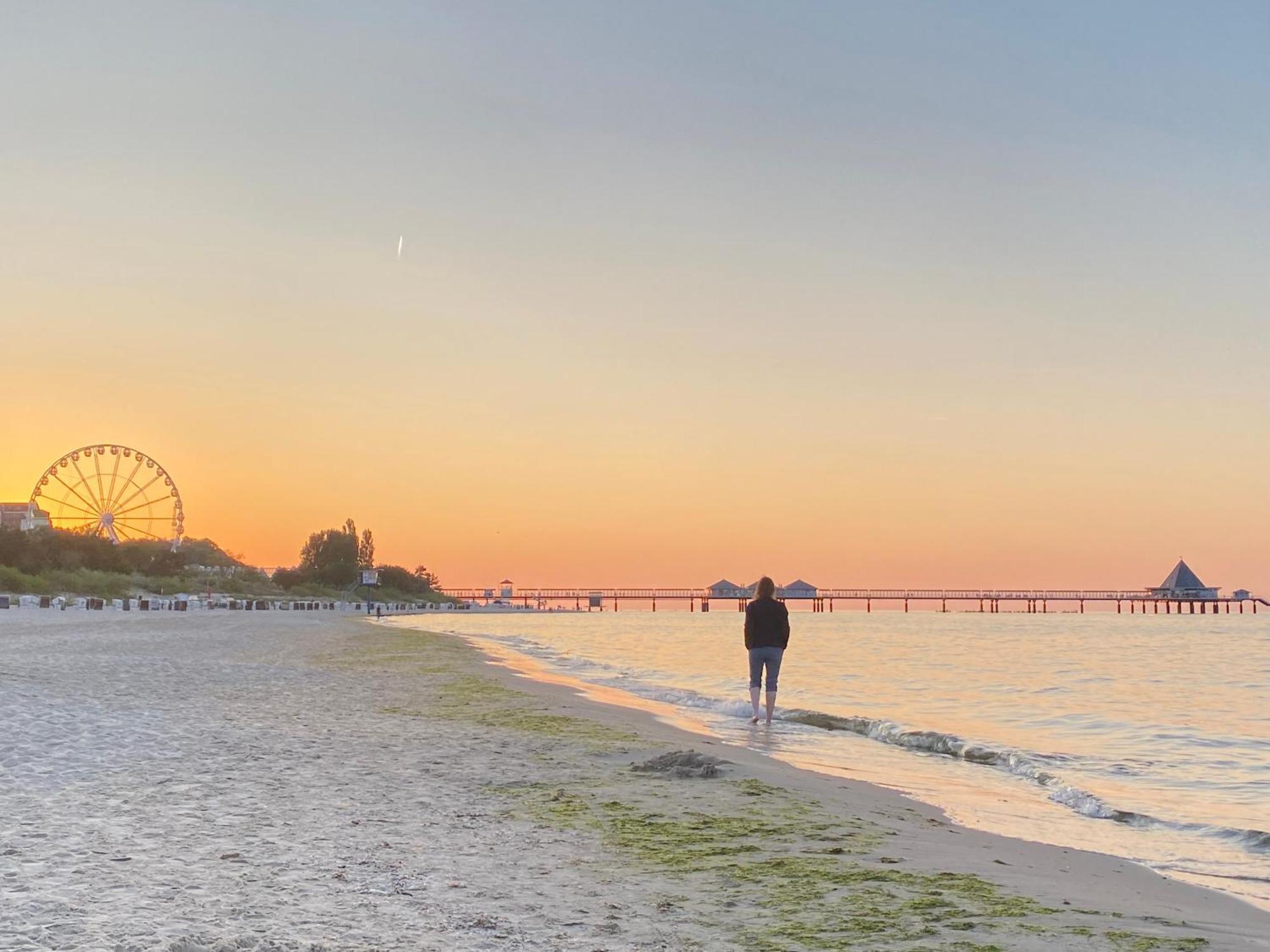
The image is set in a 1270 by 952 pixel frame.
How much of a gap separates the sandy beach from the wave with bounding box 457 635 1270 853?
203 centimetres

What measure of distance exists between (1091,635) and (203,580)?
87894mm

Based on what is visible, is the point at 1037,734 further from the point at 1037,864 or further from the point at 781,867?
the point at 781,867

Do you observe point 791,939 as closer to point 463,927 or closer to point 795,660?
point 463,927

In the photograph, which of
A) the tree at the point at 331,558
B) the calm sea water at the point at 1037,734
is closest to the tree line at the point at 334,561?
the tree at the point at 331,558

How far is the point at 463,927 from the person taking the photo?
481 cm

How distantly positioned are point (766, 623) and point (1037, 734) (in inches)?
195

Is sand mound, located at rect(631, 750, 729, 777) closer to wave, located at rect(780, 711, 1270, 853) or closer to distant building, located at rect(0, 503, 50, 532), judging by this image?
wave, located at rect(780, 711, 1270, 853)

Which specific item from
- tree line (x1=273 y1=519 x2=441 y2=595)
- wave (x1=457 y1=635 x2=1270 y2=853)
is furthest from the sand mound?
tree line (x1=273 y1=519 x2=441 y2=595)

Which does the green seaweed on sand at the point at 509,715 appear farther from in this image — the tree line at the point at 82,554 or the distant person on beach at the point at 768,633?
the tree line at the point at 82,554

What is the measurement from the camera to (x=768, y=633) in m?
17.0

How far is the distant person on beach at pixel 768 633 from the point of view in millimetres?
16891

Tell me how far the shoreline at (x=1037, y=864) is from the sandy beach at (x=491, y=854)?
0.11ft

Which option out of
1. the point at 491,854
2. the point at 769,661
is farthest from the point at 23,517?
the point at 491,854

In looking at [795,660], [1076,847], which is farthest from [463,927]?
[795,660]
